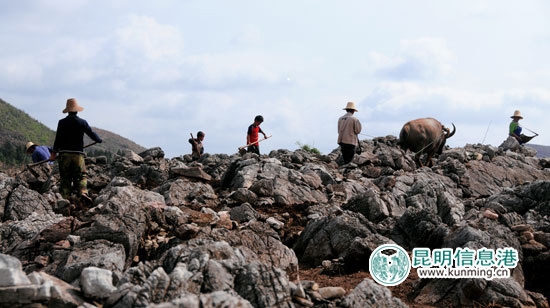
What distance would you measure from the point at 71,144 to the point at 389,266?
665 cm

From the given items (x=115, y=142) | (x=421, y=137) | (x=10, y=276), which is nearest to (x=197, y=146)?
(x=421, y=137)

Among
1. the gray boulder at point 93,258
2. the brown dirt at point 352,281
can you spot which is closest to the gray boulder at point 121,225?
the gray boulder at point 93,258

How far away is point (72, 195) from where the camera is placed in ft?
37.3

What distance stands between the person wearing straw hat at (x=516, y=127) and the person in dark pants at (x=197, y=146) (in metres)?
14.8

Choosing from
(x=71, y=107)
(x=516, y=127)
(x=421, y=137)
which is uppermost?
(x=516, y=127)

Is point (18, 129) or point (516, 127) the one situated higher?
point (18, 129)

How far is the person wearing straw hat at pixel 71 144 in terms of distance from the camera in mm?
10789

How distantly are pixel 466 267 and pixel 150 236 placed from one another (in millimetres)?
4220

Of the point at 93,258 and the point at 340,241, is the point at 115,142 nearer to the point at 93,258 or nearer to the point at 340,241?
the point at 340,241

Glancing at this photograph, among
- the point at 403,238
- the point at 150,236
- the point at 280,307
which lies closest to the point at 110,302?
the point at 280,307

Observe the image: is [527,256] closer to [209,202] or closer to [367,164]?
[209,202]

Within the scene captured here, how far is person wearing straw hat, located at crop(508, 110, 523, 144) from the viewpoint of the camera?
83.3 feet

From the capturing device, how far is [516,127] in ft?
86.5

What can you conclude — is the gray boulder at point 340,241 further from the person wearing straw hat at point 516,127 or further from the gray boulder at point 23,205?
the person wearing straw hat at point 516,127
